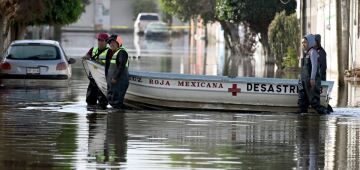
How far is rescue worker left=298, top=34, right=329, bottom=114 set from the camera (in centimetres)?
2170

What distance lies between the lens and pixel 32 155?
14.5 meters

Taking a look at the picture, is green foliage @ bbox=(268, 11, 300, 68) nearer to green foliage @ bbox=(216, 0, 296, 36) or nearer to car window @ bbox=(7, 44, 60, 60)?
green foliage @ bbox=(216, 0, 296, 36)

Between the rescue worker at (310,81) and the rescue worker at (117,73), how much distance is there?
11.2 ft

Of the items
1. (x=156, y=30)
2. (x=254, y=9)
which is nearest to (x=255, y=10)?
(x=254, y=9)

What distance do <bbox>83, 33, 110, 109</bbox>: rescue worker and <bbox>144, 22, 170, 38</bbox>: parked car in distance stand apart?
84.0 m

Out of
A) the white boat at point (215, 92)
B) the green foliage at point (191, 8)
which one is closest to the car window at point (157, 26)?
the green foliage at point (191, 8)

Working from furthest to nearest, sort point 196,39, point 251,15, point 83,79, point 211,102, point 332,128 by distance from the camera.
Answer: point 196,39 < point 251,15 < point 83,79 < point 211,102 < point 332,128

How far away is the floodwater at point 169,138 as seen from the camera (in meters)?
14.0

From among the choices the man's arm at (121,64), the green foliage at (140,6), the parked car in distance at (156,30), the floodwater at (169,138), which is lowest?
the floodwater at (169,138)

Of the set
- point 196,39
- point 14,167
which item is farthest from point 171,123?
point 196,39

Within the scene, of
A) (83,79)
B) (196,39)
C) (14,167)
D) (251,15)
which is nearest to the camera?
(14,167)

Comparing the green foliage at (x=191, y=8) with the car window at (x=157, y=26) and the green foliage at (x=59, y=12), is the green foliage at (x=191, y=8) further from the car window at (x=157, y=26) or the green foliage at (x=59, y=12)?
the car window at (x=157, y=26)

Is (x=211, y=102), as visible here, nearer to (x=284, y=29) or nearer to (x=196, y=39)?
(x=284, y=29)

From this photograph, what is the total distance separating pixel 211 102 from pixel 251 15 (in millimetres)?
33893
